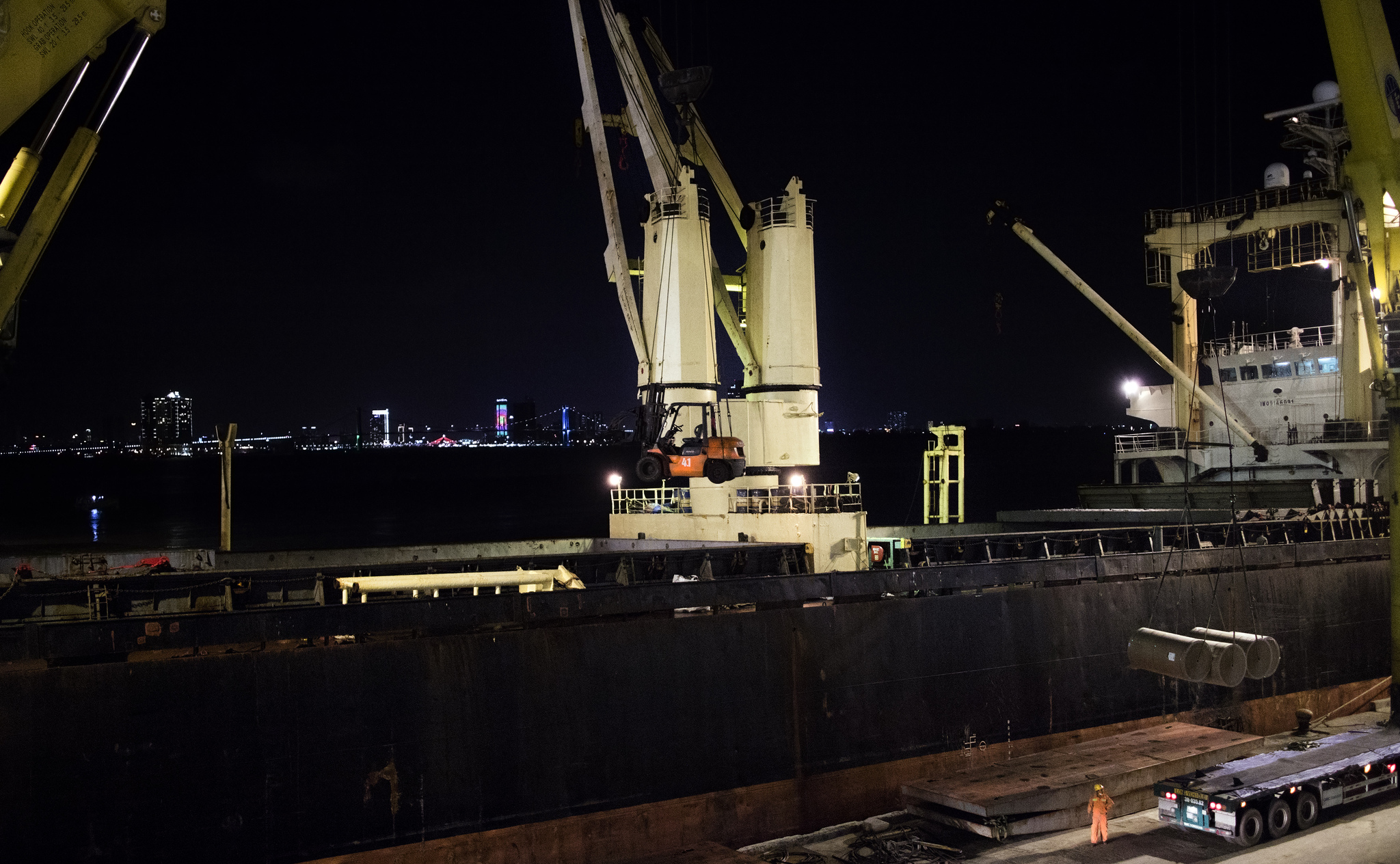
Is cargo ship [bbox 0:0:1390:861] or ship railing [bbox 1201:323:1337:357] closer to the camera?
cargo ship [bbox 0:0:1390:861]

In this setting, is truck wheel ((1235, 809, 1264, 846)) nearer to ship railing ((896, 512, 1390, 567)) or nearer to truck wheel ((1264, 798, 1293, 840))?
truck wheel ((1264, 798, 1293, 840))

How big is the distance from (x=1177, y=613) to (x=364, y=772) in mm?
17878

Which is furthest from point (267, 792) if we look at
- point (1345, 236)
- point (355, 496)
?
point (355, 496)

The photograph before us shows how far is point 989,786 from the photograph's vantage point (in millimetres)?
14914

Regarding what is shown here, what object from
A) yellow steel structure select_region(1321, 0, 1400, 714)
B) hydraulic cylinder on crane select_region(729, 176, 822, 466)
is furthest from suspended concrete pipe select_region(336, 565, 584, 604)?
yellow steel structure select_region(1321, 0, 1400, 714)

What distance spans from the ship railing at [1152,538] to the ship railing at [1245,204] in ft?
33.5

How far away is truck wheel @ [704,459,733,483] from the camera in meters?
19.8

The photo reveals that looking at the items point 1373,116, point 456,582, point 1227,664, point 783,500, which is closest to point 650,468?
point 783,500

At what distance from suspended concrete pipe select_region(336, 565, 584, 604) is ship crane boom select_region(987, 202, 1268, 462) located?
72.8 ft

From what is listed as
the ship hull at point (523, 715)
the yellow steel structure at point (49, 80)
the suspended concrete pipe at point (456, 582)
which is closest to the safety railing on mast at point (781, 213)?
the ship hull at point (523, 715)

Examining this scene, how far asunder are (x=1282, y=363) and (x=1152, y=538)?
12929 mm

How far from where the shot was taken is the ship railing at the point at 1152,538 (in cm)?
2220

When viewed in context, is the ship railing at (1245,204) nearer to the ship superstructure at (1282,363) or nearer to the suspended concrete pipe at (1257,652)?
the ship superstructure at (1282,363)

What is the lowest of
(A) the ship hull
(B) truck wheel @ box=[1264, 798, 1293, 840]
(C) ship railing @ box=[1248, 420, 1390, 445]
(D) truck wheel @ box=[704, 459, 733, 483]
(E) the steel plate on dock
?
(B) truck wheel @ box=[1264, 798, 1293, 840]
